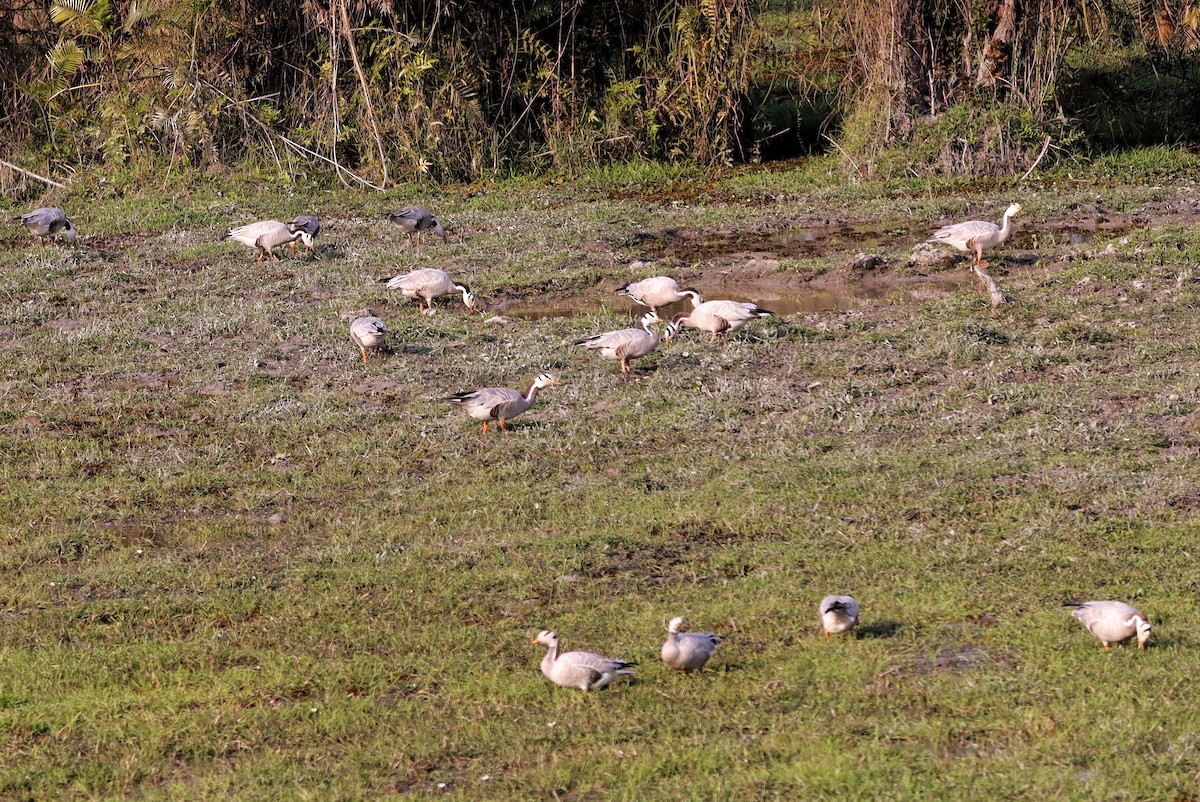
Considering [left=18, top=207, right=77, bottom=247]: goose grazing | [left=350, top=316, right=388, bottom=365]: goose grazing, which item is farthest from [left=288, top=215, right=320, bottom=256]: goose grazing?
[left=350, top=316, right=388, bottom=365]: goose grazing

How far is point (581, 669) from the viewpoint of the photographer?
704 cm

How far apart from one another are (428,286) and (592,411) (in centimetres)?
395

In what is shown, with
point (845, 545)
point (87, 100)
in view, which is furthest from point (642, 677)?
point (87, 100)

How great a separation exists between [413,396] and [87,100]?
49.9 feet

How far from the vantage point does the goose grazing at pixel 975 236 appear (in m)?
16.5

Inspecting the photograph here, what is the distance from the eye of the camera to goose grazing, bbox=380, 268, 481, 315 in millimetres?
15836

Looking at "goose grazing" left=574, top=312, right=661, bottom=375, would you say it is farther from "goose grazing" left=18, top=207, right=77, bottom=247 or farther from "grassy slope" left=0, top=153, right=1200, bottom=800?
"goose grazing" left=18, top=207, right=77, bottom=247

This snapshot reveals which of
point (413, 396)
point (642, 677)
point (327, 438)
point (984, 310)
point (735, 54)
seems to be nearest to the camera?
point (642, 677)

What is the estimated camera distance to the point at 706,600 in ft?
28.0

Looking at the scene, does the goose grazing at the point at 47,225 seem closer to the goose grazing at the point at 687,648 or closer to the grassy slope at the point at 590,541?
the grassy slope at the point at 590,541

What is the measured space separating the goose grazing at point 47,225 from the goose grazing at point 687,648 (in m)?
15.4

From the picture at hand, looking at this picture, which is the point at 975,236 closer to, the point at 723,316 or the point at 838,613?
the point at 723,316

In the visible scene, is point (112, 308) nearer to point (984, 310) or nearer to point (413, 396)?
point (413, 396)

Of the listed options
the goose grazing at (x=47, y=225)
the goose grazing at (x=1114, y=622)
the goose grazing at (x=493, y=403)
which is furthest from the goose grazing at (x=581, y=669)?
the goose grazing at (x=47, y=225)
